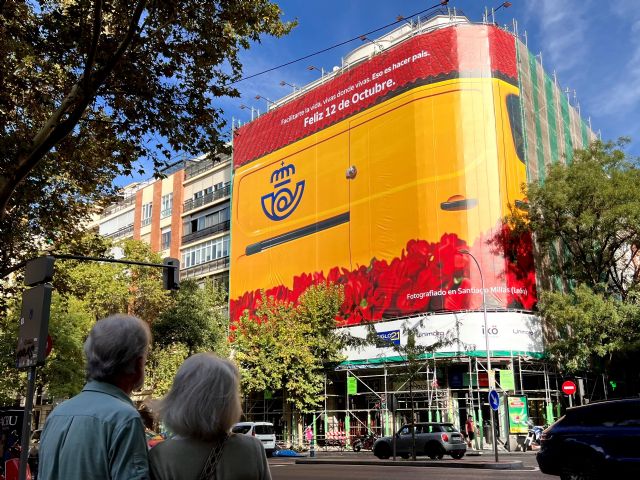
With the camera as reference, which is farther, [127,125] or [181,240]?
[181,240]

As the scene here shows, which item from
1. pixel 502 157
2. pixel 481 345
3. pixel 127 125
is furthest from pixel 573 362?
pixel 127 125

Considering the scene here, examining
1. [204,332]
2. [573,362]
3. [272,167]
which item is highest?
[272,167]

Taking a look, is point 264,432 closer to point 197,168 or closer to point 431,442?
point 431,442

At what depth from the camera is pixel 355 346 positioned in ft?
118

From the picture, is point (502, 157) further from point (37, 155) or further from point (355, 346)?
point (37, 155)

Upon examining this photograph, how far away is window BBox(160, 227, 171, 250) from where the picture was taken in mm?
54594

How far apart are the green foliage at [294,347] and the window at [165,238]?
19.3 meters

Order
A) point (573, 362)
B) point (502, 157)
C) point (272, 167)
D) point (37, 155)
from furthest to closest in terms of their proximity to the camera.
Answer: point (272, 167)
point (502, 157)
point (573, 362)
point (37, 155)

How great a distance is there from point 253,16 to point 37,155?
4.32m

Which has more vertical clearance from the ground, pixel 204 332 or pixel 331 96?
pixel 331 96

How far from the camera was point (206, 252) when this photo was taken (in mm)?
50781

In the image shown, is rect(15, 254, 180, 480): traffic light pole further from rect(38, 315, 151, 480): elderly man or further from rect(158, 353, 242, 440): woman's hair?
rect(158, 353, 242, 440): woman's hair

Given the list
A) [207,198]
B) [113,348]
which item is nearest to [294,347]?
[207,198]

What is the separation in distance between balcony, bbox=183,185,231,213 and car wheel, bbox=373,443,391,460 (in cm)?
2783
